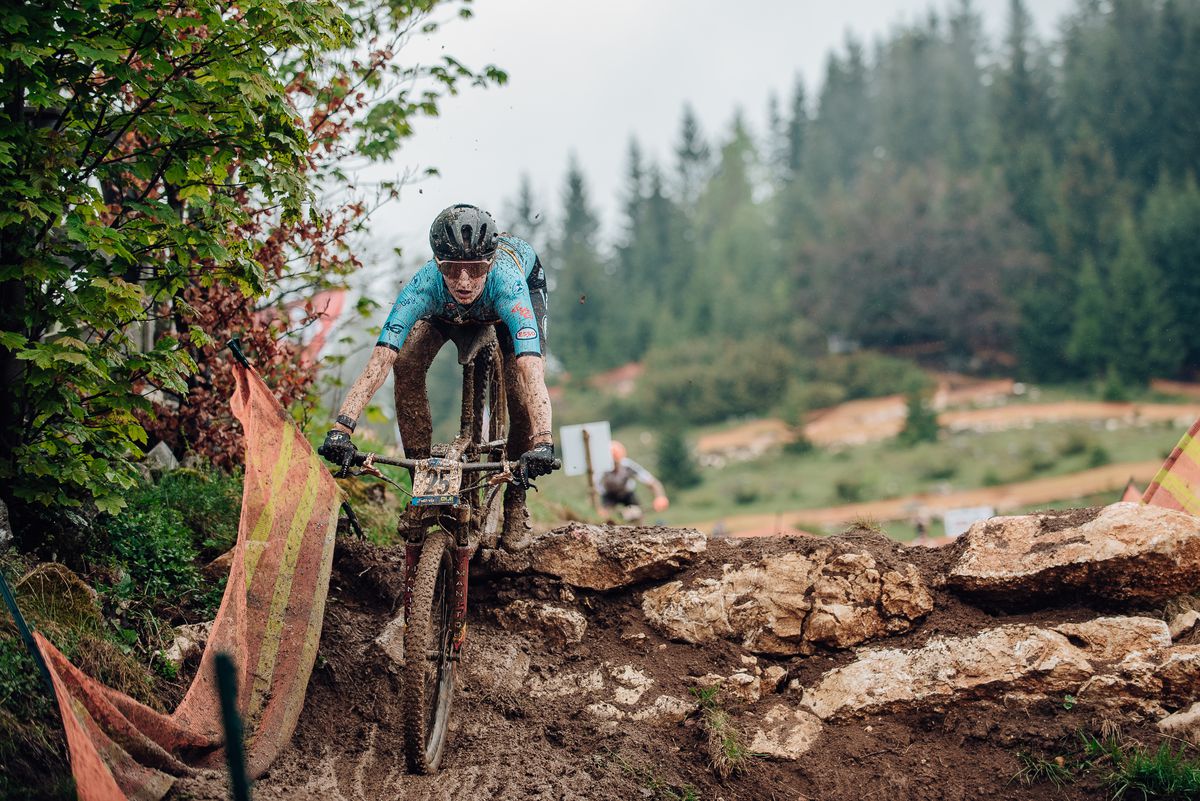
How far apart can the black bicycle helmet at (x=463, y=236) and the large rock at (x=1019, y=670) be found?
320cm

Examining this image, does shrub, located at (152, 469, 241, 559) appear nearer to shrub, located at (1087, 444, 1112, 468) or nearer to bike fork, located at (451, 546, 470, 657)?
bike fork, located at (451, 546, 470, 657)

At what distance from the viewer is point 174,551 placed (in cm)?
650

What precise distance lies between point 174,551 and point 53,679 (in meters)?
2.43

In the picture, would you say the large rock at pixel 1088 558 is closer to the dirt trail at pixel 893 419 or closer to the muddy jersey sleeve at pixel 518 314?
the muddy jersey sleeve at pixel 518 314

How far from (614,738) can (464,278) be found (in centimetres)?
266

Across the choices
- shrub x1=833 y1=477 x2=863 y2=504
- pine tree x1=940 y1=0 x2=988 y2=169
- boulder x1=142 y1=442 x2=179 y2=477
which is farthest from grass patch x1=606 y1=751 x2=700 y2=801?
pine tree x1=940 y1=0 x2=988 y2=169

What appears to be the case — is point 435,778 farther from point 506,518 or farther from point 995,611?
point 995,611

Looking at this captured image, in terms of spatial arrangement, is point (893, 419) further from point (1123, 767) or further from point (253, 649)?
point (253, 649)

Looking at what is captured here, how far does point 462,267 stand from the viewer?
586 centimetres

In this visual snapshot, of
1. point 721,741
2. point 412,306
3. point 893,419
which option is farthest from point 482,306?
point 893,419

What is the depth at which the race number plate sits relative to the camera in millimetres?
5215

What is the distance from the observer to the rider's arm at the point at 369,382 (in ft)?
18.6

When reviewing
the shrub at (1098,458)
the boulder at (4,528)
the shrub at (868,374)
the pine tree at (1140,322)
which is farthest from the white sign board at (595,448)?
the pine tree at (1140,322)

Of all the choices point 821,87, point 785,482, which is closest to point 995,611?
point 785,482
